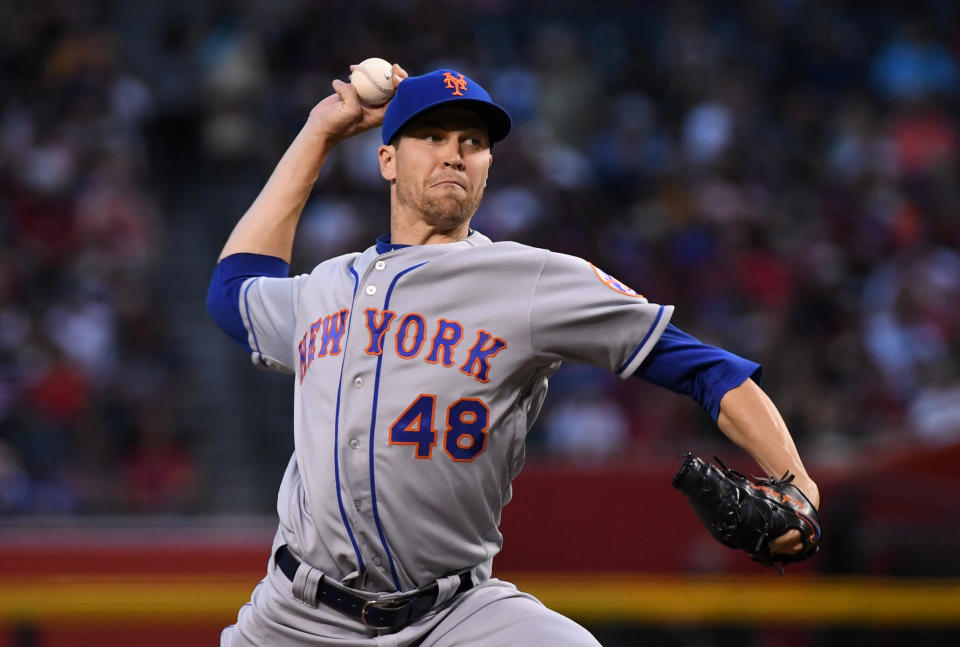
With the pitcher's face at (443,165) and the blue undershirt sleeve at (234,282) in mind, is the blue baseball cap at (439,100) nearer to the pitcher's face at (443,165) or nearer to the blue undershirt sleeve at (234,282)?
the pitcher's face at (443,165)

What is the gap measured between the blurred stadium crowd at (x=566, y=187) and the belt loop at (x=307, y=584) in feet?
14.6

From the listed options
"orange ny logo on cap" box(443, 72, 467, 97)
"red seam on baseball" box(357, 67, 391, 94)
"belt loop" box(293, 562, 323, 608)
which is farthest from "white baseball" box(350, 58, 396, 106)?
"belt loop" box(293, 562, 323, 608)

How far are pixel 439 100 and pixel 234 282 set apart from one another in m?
0.90

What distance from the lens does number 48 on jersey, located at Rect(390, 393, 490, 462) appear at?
296 cm

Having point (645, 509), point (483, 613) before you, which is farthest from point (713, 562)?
point (483, 613)

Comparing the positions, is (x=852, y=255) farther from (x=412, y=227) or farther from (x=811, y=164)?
(x=412, y=227)

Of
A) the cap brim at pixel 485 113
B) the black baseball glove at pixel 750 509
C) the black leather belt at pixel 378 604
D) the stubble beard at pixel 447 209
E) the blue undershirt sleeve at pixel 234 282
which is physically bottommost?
the black leather belt at pixel 378 604

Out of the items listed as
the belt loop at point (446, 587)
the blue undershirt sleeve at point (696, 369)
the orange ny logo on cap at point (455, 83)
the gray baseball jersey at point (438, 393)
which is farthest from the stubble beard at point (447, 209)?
the belt loop at point (446, 587)

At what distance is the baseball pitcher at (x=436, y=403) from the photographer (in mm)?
2922

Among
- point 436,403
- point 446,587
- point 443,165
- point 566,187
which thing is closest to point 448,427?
point 436,403

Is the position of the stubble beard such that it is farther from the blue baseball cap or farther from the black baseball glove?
the black baseball glove

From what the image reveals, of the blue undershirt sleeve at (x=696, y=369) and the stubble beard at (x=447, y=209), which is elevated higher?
the stubble beard at (x=447, y=209)

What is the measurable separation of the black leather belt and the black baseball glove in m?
0.72

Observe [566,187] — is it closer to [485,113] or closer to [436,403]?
[485,113]
